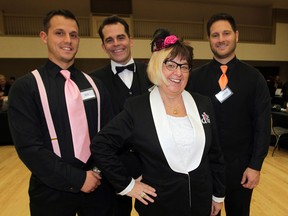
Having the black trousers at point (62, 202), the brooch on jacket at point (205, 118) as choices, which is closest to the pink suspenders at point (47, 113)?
the black trousers at point (62, 202)

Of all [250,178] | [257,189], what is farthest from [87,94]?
[257,189]

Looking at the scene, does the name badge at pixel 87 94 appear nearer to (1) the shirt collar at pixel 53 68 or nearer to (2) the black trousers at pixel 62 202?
(1) the shirt collar at pixel 53 68

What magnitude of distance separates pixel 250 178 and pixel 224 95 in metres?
0.65

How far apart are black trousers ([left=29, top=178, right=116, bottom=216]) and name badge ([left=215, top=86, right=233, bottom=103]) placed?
1.05m

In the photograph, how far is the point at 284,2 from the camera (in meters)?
10.5

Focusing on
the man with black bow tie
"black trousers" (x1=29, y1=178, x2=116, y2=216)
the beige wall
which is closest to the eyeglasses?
the man with black bow tie

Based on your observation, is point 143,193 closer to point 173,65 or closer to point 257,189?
point 173,65

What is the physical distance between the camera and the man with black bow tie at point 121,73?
1.80 m

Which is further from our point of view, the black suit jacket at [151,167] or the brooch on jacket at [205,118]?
the brooch on jacket at [205,118]

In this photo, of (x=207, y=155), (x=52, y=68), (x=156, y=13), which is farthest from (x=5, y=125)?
(x=156, y=13)

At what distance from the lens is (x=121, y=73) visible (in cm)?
188

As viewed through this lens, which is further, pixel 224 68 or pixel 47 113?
pixel 224 68

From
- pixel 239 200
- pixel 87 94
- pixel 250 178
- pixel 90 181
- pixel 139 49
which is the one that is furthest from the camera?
pixel 139 49

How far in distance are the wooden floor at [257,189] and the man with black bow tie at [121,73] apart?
1.24 metres
